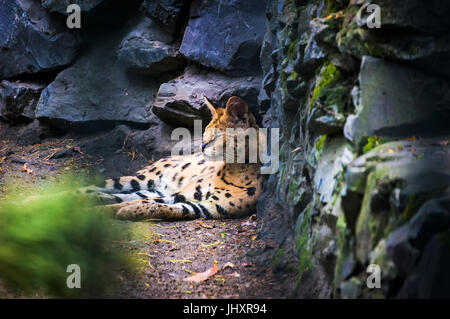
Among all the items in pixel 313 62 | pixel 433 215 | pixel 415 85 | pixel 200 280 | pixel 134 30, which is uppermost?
pixel 134 30

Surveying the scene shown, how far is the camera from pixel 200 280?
3617 mm

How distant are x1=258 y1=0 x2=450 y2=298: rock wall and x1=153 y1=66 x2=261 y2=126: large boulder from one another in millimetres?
3109

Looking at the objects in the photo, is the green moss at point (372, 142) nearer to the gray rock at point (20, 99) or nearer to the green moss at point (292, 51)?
the green moss at point (292, 51)

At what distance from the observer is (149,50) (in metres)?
7.70

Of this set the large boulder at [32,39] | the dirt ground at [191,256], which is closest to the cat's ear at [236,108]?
the dirt ground at [191,256]

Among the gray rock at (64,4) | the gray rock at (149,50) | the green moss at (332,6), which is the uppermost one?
the gray rock at (64,4)

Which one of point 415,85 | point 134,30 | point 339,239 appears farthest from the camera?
point 134,30

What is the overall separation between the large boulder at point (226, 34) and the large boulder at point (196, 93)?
24 centimetres

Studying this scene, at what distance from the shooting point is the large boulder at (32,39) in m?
8.30
